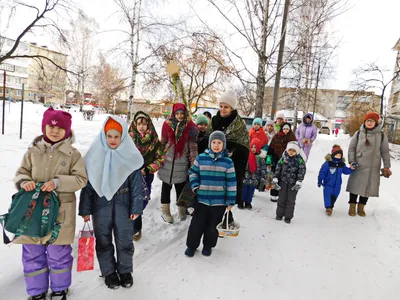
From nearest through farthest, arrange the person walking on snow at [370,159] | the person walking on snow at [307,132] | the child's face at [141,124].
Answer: the child's face at [141,124], the person walking on snow at [370,159], the person walking on snow at [307,132]

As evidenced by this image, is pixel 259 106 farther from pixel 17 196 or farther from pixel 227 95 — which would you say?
pixel 17 196

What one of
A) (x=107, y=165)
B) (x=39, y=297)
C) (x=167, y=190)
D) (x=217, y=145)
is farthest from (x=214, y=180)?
(x=39, y=297)

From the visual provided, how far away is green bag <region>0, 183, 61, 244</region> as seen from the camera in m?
2.15

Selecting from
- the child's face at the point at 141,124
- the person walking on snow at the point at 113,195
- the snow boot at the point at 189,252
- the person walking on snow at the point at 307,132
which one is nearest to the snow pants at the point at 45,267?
the person walking on snow at the point at 113,195

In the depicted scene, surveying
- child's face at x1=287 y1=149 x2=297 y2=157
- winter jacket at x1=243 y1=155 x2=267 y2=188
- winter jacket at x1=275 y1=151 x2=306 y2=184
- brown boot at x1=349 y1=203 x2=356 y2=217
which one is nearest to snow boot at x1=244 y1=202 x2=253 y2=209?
winter jacket at x1=243 y1=155 x2=267 y2=188

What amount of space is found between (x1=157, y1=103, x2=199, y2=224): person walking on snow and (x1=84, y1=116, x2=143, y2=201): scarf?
135 centimetres

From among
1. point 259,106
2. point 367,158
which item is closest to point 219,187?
point 367,158

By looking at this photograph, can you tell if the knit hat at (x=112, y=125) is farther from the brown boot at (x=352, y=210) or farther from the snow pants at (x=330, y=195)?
the brown boot at (x=352, y=210)

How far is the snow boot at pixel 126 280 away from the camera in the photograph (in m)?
2.60

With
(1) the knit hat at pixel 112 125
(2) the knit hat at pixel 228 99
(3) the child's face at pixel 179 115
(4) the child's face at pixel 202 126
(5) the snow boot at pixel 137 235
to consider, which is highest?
(2) the knit hat at pixel 228 99

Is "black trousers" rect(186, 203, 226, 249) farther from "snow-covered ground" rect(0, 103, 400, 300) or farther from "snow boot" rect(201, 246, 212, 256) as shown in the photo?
"snow-covered ground" rect(0, 103, 400, 300)

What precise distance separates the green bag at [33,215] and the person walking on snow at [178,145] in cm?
185

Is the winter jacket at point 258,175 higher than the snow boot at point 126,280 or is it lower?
higher

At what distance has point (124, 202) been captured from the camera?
2594 millimetres
